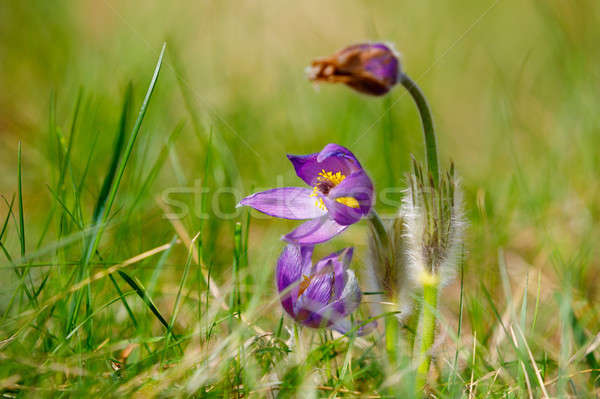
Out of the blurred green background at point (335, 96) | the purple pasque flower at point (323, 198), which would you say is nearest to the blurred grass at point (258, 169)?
the blurred green background at point (335, 96)

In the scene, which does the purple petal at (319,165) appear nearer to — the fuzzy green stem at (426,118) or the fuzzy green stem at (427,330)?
the fuzzy green stem at (426,118)

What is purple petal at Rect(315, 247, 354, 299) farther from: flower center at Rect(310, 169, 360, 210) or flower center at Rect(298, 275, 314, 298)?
flower center at Rect(310, 169, 360, 210)

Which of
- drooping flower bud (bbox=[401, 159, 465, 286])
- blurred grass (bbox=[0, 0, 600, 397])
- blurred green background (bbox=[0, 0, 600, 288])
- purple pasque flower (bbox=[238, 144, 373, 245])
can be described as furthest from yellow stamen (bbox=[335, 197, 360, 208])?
blurred green background (bbox=[0, 0, 600, 288])

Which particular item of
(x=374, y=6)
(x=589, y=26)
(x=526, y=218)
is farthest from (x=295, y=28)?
(x=526, y=218)

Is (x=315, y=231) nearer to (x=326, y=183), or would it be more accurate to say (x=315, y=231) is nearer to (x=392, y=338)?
(x=326, y=183)

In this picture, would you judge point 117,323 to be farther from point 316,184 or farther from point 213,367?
point 316,184

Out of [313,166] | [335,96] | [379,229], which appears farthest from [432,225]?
[335,96]
